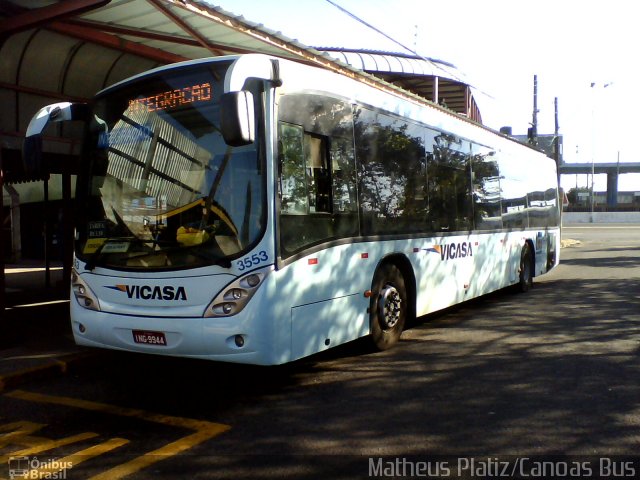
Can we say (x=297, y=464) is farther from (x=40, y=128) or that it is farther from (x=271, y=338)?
(x=40, y=128)

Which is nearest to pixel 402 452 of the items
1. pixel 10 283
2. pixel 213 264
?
pixel 213 264

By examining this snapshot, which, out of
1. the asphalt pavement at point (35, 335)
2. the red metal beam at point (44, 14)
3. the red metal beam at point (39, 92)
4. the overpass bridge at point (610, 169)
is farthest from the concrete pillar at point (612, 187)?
the red metal beam at point (44, 14)

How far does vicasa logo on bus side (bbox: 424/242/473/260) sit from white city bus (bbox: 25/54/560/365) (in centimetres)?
92

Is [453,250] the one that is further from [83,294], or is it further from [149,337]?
[83,294]

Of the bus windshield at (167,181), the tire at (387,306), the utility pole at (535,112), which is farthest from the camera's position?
the utility pole at (535,112)

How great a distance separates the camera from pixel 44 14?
7480mm

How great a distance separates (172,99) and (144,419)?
292 centimetres

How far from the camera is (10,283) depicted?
573 inches

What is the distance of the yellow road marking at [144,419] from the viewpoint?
4.05 metres

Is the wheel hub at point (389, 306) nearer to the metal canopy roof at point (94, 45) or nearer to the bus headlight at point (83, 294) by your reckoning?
the bus headlight at point (83, 294)

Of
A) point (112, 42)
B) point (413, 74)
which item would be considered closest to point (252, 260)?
point (112, 42)

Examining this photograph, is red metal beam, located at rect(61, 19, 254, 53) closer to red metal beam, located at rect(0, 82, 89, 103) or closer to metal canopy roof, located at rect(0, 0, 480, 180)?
metal canopy roof, located at rect(0, 0, 480, 180)

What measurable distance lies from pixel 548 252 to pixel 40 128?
1195cm

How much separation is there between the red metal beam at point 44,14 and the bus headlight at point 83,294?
3.33 metres
